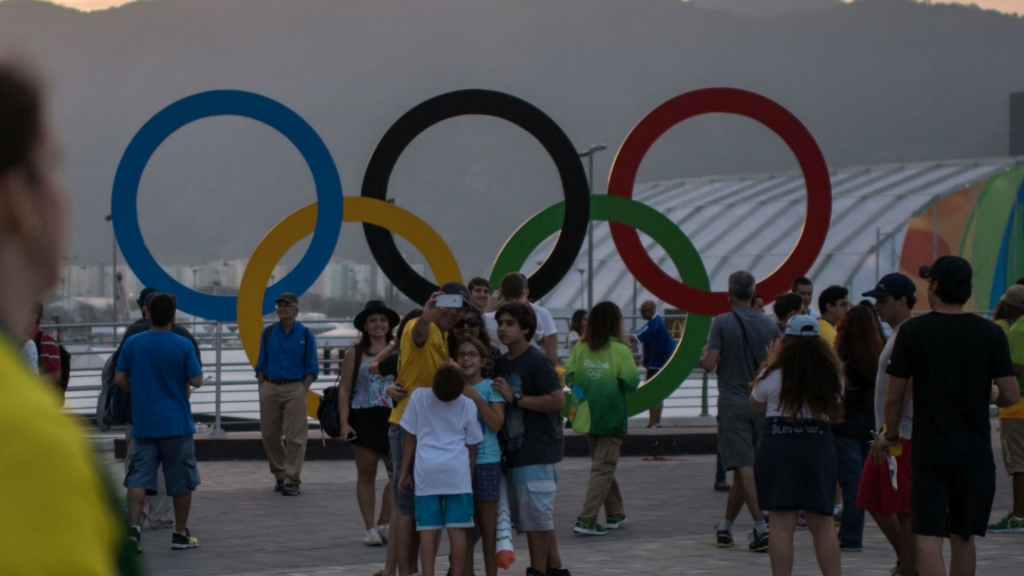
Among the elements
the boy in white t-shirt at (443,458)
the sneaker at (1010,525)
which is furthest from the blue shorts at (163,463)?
the sneaker at (1010,525)

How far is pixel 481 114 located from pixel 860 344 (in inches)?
220

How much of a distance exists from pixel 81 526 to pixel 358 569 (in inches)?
268

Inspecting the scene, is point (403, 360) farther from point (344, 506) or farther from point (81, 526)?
point (81, 526)

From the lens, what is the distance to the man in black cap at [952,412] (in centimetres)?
579

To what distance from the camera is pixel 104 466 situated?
1140mm

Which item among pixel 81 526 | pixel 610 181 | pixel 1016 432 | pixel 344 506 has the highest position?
pixel 610 181

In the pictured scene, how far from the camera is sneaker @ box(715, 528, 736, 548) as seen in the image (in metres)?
8.28

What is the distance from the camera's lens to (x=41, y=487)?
950 millimetres

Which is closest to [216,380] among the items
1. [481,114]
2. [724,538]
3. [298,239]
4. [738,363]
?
[298,239]

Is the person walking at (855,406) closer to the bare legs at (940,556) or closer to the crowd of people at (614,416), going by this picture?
the crowd of people at (614,416)

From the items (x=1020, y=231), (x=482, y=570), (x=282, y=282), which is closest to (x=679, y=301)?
(x=282, y=282)

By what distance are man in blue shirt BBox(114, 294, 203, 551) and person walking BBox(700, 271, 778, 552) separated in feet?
12.6

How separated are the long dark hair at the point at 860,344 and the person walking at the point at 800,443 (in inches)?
47.8

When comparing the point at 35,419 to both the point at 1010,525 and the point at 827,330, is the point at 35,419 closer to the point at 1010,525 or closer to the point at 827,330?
the point at 827,330
